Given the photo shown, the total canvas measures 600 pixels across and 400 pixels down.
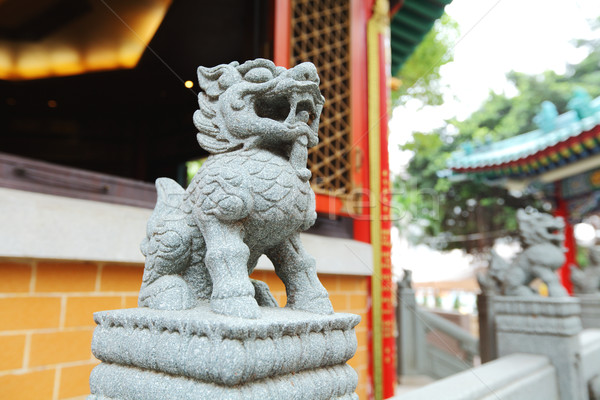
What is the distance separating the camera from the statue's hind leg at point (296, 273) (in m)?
1.18

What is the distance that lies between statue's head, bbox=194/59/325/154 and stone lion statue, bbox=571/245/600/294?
6.15m

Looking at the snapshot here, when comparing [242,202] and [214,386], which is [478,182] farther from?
[214,386]

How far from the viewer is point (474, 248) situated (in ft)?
33.0

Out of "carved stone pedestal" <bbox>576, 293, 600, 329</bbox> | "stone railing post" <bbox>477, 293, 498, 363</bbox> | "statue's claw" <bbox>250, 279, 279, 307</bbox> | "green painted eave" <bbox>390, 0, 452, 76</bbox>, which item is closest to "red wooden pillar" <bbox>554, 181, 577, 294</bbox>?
"carved stone pedestal" <bbox>576, 293, 600, 329</bbox>

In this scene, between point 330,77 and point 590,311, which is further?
point 590,311

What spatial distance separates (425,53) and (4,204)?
772cm

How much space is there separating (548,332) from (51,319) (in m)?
3.16

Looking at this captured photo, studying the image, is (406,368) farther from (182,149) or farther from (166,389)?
(166,389)

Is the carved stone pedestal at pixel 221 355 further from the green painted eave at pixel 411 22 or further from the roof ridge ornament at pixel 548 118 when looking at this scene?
the roof ridge ornament at pixel 548 118

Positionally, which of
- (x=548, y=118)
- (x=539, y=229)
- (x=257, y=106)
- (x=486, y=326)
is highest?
(x=548, y=118)

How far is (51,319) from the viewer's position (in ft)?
5.63

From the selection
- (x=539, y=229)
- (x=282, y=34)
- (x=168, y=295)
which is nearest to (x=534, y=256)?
(x=539, y=229)

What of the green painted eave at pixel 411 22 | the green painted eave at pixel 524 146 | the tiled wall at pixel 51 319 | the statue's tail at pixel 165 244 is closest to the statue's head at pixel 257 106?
the statue's tail at pixel 165 244

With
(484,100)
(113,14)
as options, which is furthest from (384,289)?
(484,100)
